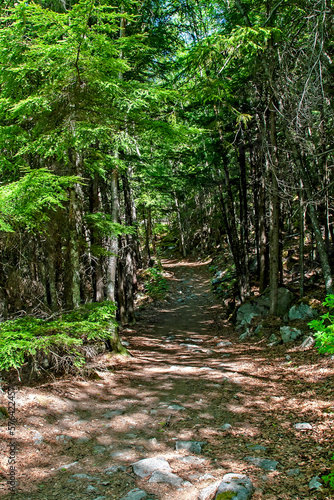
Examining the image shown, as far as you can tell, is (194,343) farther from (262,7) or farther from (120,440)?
(262,7)

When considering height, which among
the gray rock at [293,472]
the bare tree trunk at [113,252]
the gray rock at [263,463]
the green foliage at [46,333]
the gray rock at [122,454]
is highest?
the bare tree trunk at [113,252]

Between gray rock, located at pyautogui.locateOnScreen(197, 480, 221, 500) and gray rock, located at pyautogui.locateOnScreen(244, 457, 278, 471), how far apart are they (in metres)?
0.67

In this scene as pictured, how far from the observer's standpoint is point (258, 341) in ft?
31.9

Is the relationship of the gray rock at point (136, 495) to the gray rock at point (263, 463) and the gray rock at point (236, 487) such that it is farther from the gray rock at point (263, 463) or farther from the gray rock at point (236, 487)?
the gray rock at point (263, 463)

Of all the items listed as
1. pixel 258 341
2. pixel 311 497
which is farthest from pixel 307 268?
pixel 311 497

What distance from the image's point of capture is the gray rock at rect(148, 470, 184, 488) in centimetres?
343

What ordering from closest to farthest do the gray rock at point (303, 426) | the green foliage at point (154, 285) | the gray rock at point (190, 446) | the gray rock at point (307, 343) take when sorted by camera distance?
the gray rock at point (190, 446)
the gray rock at point (303, 426)
the gray rock at point (307, 343)
the green foliage at point (154, 285)

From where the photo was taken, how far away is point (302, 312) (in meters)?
9.52

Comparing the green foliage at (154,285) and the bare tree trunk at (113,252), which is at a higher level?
the bare tree trunk at (113,252)

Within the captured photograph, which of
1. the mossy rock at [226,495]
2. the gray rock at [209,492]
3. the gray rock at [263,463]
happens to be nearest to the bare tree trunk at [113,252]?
the gray rock at [263,463]

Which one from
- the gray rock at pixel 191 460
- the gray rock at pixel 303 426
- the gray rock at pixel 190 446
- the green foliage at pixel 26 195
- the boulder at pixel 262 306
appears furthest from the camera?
the boulder at pixel 262 306

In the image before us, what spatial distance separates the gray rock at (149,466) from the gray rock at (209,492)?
1.84 feet

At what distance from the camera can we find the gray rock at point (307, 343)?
7758 millimetres

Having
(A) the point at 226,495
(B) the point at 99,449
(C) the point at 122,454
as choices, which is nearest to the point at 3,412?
(B) the point at 99,449
